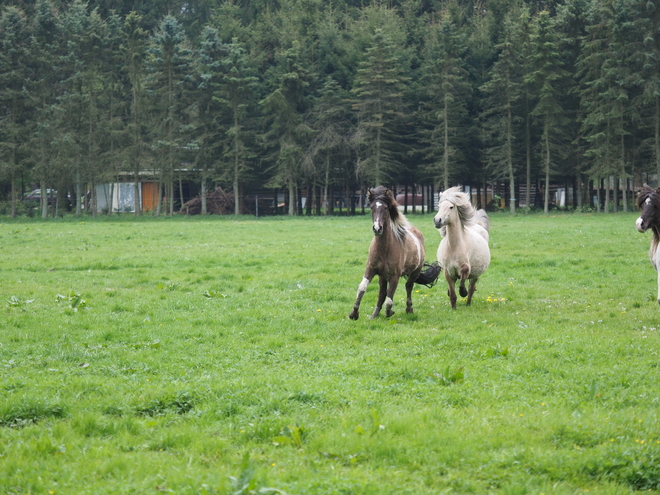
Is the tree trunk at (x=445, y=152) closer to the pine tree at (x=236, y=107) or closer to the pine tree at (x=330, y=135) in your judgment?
the pine tree at (x=330, y=135)

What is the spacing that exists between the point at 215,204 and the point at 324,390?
5349cm

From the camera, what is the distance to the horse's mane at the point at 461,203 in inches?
504

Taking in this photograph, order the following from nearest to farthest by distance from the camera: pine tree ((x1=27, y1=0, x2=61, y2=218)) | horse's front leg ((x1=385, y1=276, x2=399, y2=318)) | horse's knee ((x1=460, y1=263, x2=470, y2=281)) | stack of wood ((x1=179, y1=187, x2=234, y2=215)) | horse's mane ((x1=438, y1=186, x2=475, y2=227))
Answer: horse's front leg ((x1=385, y1=276, x2=399, y2=318)), horse's knee ((x1=460, y1=263, x2=470, y2=281)), horse's mane ((x1=438, y1=186, x2=475, y2=227)), pine tree ((x1=27, y1=0, x2=61, y2=218)), stack of wood ((x1=179, y1=187, x2=234, y2=215))

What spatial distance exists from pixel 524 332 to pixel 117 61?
172ft

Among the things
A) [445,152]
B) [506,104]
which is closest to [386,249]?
[445,152]

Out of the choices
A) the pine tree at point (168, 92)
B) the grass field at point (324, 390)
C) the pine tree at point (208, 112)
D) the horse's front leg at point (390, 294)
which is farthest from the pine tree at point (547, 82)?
the horse's front leg at point (390, 294)

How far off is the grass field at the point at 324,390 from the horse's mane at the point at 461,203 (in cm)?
160

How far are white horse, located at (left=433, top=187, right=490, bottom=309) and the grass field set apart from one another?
553 mm

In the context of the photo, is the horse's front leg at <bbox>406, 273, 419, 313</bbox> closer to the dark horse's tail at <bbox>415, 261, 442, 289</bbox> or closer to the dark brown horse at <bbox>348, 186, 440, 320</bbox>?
the dark horse's tail at <bbox>415, 261, 442, 289</bbox>

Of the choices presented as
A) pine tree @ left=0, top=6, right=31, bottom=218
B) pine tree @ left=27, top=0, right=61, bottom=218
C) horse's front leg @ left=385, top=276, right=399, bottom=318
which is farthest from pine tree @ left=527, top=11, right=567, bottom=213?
horse's front leg @ left=385, top=276, right=399, bottom=318

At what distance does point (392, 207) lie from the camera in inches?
462

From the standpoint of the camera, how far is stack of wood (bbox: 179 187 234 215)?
59344 mm

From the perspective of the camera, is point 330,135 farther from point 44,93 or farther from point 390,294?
point 390,294

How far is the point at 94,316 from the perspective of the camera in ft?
38.1
